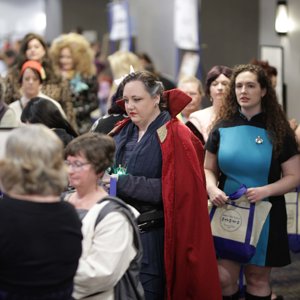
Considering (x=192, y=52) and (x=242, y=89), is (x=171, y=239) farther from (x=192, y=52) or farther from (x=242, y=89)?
(x=192, y=52)

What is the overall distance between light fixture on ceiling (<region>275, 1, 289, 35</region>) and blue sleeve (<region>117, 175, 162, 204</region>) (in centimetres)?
405

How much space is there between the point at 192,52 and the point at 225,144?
3.53 meters

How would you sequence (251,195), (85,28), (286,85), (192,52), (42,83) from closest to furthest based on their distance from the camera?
(251,195), (42,83), (286,85), (192,52), (85,28)

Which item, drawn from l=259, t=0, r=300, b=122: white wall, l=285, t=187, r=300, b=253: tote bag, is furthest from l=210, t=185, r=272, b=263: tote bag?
l=259, t=0, r=300, b=122: white wall

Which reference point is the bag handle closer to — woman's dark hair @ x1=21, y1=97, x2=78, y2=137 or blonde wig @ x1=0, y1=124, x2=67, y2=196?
woman's dark hair @ x1=21, y1=97, x2=78, y2=137

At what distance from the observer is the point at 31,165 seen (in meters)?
1.99

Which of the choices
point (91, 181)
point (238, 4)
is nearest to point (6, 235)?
point (91, 181)

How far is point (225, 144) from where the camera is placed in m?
3.69

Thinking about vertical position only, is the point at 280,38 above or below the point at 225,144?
above

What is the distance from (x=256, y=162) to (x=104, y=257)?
4.84 feet

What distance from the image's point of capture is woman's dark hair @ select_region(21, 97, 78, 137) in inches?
144

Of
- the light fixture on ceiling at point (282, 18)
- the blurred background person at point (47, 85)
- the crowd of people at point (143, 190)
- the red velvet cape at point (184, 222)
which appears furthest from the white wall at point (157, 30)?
the red velvet cape at point (184, 222)

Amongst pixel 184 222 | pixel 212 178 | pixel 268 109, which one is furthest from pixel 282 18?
pixel 184 222

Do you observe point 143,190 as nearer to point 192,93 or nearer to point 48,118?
point 48,118
